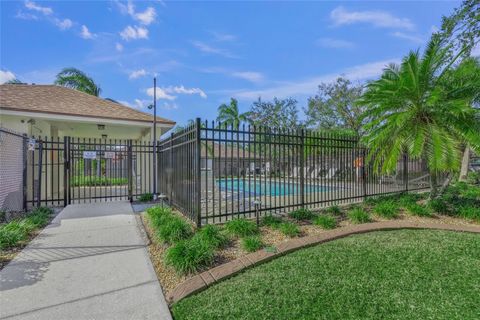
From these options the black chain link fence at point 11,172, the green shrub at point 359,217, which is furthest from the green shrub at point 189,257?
the black chain link fence at point 11,172

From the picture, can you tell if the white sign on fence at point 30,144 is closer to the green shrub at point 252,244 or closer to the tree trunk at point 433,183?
the green shrub at point 252,244

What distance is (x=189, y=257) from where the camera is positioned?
362cm

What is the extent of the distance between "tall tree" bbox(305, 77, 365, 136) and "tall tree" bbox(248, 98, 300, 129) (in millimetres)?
4434

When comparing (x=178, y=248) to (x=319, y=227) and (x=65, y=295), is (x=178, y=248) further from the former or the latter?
(x=319, y=227)

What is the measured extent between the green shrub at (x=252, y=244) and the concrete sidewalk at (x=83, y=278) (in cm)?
149

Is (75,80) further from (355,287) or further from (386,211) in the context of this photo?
(355,287)

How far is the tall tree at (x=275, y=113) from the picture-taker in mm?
31219

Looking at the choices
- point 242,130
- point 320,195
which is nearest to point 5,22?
point 242,130

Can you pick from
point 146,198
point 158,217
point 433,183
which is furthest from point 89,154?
point 433,183

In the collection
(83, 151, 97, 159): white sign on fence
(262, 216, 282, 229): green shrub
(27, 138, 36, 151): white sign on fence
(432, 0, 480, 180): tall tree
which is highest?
(432, 0, 480, 180): tall tree

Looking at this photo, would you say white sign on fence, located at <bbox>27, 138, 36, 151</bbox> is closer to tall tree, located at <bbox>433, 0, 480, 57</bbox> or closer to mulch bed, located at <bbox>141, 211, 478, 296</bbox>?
mulch bed, located at <bbox>141, 211, 478, 296</bbox>

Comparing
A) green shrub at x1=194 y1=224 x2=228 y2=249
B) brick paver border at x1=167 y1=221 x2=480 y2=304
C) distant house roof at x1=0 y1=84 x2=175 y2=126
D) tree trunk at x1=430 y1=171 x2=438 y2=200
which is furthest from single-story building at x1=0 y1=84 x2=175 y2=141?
tree trunk at x1=430 y1=171 x2=438 y2=200

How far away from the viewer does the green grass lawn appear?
106 inches

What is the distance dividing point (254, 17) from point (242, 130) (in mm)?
4800
